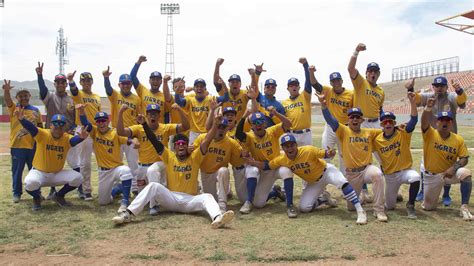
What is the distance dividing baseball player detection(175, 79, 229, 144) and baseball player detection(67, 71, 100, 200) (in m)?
1.69

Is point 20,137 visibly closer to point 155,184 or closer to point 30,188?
point 30,188

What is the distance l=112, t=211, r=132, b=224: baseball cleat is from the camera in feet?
18.3

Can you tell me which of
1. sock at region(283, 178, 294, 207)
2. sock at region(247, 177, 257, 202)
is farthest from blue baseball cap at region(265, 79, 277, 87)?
sock at region(283, 178, 294, 207)

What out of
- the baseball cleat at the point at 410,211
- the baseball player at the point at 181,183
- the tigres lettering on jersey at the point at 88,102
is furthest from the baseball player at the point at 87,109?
the baseball cleat at the point at 410,211

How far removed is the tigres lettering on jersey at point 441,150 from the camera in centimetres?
628

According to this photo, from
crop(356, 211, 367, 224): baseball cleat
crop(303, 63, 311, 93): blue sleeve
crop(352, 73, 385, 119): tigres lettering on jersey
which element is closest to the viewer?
crop(356, 211, 367, 224): baseball cleat

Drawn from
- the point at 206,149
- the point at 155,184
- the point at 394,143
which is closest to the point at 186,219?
the point at 155,184

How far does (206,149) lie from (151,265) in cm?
242

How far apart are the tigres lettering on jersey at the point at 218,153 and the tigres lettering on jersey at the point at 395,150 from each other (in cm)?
228

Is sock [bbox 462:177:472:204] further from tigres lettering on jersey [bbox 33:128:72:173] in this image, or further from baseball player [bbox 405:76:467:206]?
tigres lettering on jersey [bbox 33:128:72:173]

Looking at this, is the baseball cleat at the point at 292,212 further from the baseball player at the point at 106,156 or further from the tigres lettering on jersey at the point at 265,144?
the baseball player at the point at 106,156

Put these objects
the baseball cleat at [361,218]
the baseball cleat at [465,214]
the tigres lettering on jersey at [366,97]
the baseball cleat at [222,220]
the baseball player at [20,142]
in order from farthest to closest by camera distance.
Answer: the tigres lettering on jersey at [366,97], the baseball player at [20,142], the baseball cleat at [465,214], the baseball cleat at [361,218], the baseball cleat at [222,220]

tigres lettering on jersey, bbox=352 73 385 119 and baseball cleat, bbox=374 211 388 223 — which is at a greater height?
tigres lettering on jersey, bbox=352 73 385 119

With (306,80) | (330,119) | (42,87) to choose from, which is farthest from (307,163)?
(42,87)
